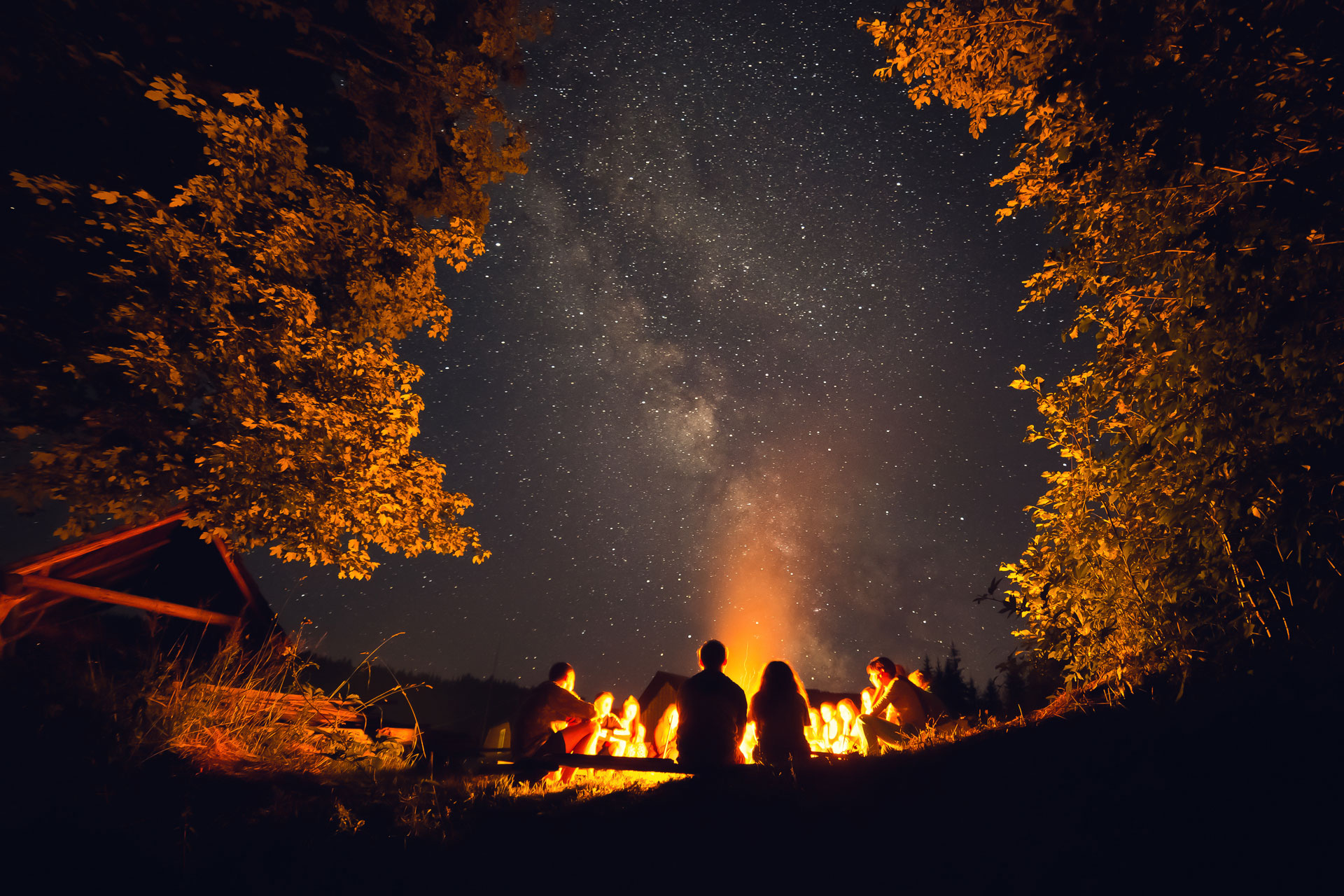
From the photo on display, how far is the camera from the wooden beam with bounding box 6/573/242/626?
25.1 ft

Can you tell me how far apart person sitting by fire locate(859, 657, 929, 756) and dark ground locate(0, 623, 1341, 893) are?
155 inches

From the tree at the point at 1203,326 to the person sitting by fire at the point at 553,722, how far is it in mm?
5579

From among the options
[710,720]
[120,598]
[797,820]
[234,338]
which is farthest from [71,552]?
[797,820]

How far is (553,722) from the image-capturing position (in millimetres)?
7043

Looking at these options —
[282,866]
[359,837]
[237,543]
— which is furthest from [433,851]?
[237,543]

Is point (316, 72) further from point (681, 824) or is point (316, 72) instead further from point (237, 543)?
point (681, 824)

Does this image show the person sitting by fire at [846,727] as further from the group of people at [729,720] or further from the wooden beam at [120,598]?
the wooden beam at [120,598]

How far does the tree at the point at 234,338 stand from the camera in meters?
5.53

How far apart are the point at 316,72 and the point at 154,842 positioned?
9.12m

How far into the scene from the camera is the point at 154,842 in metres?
3.00

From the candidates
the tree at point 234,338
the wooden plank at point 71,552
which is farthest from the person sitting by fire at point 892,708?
the wooden plank at point 71,552

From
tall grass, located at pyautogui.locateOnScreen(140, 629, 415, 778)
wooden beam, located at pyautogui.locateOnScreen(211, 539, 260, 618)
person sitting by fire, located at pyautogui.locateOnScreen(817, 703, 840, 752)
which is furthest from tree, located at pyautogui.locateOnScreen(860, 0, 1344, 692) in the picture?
wooden beam, located at pyautogui.locateOnScreen(211, 539, 260, 618)

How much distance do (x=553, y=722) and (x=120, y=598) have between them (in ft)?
25.7

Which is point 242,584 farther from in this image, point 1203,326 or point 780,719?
point 1203,326
